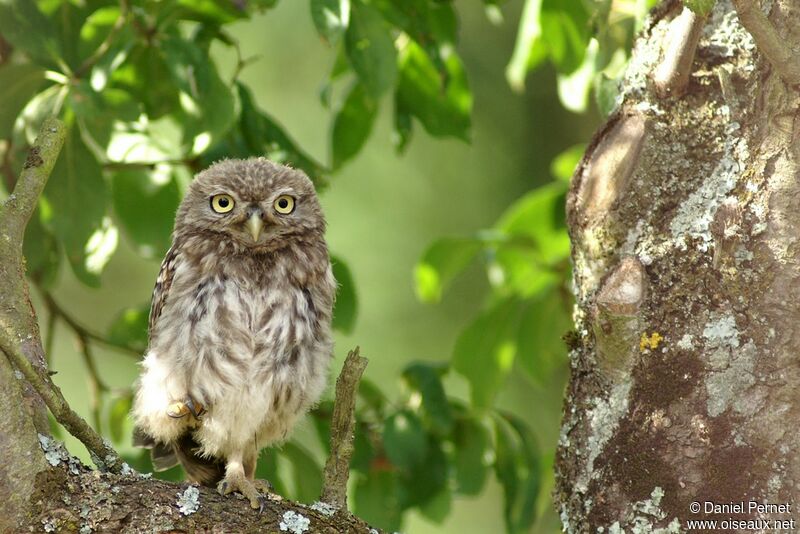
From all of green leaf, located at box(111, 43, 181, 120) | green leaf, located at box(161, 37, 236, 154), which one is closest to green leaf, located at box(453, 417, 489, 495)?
green leaf, located at box(161, 37, 236, 154)

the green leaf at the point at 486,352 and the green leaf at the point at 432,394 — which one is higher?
the green leaf at the point at 486,352

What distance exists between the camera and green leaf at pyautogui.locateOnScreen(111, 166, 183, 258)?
3201 millimetres

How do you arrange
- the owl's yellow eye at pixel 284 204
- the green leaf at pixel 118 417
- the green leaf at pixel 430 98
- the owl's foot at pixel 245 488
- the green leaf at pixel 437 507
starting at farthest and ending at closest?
the green leaf at pixel 118 417, the green leaf at pixel 437 507, the green leaf at pixel 430 98, the owl's yellow eye at pixel 284 204, the owl's foot at pixel 245 488

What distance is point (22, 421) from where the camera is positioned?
6.19 feet

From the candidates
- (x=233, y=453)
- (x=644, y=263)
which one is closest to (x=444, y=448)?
(x=233, y=453)

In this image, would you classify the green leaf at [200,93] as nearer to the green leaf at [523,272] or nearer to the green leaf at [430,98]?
the green leaf at [430,98]

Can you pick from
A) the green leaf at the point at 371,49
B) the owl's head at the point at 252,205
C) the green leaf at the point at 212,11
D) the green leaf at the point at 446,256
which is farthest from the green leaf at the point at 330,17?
the green leaf at the point at 446,256

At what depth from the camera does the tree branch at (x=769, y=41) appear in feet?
6.23

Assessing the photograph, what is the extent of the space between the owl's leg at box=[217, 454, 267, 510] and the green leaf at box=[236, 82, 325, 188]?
0.95 meters

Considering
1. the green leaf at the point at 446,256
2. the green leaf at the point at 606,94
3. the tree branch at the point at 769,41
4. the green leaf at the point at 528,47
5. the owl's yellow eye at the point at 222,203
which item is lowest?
the owl's yellow eye at the point at 222,203

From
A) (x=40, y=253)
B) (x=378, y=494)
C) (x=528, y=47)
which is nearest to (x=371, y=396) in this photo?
(x=378, y=494)

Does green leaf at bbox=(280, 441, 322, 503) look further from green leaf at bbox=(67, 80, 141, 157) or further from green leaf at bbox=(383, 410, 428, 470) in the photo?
green leaf at bbox=(67, 80, 141, 157)

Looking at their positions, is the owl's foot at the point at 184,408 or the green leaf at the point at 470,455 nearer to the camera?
the owl's foot at the point at 184,408

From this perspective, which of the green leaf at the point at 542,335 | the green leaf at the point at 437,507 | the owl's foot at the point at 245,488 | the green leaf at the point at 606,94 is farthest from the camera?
the green leaf at the point at 542,335
